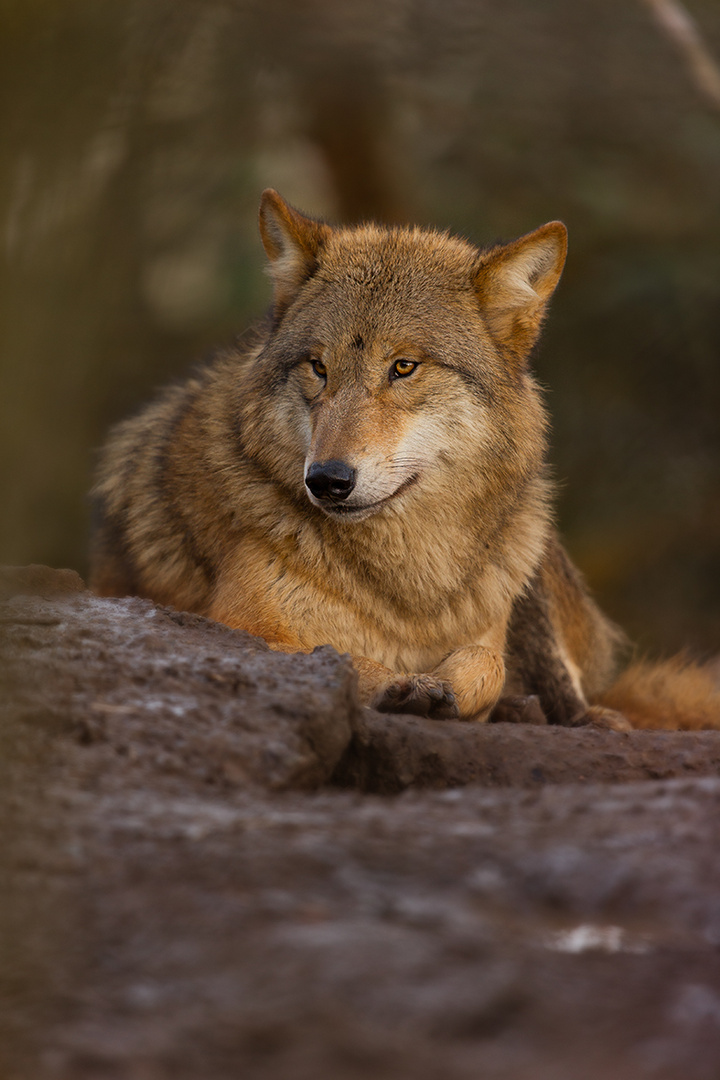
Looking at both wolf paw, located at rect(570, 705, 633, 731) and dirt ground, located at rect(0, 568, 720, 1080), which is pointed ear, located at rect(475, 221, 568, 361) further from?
dirt ground, located at rect(0, 568, 720, 1080)

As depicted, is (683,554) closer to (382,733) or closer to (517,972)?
(382,733)

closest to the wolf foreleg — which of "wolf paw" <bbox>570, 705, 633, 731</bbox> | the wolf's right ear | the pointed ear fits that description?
"wolf paw" <bbox>570, 705, 633, 731</bbox>

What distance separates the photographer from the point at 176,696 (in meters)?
2.73

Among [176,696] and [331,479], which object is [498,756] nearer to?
[176,696]

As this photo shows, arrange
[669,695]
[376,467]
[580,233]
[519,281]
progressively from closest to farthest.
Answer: [376,467], [519,281], [669,695], [580,233]

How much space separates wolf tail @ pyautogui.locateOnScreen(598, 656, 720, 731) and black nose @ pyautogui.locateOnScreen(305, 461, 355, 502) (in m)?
2.45

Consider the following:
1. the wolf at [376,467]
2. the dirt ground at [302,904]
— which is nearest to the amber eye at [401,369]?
the wolf at [376,467]

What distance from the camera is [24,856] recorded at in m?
1.85

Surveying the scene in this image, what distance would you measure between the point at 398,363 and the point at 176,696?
1.94m

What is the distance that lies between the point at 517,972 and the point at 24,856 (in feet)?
2.89

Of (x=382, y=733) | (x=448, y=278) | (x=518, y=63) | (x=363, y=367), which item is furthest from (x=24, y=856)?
(x=518, y=63)

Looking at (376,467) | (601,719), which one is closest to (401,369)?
(376,467)

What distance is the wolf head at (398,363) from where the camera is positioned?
159 inches

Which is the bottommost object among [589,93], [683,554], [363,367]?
[683,554]
